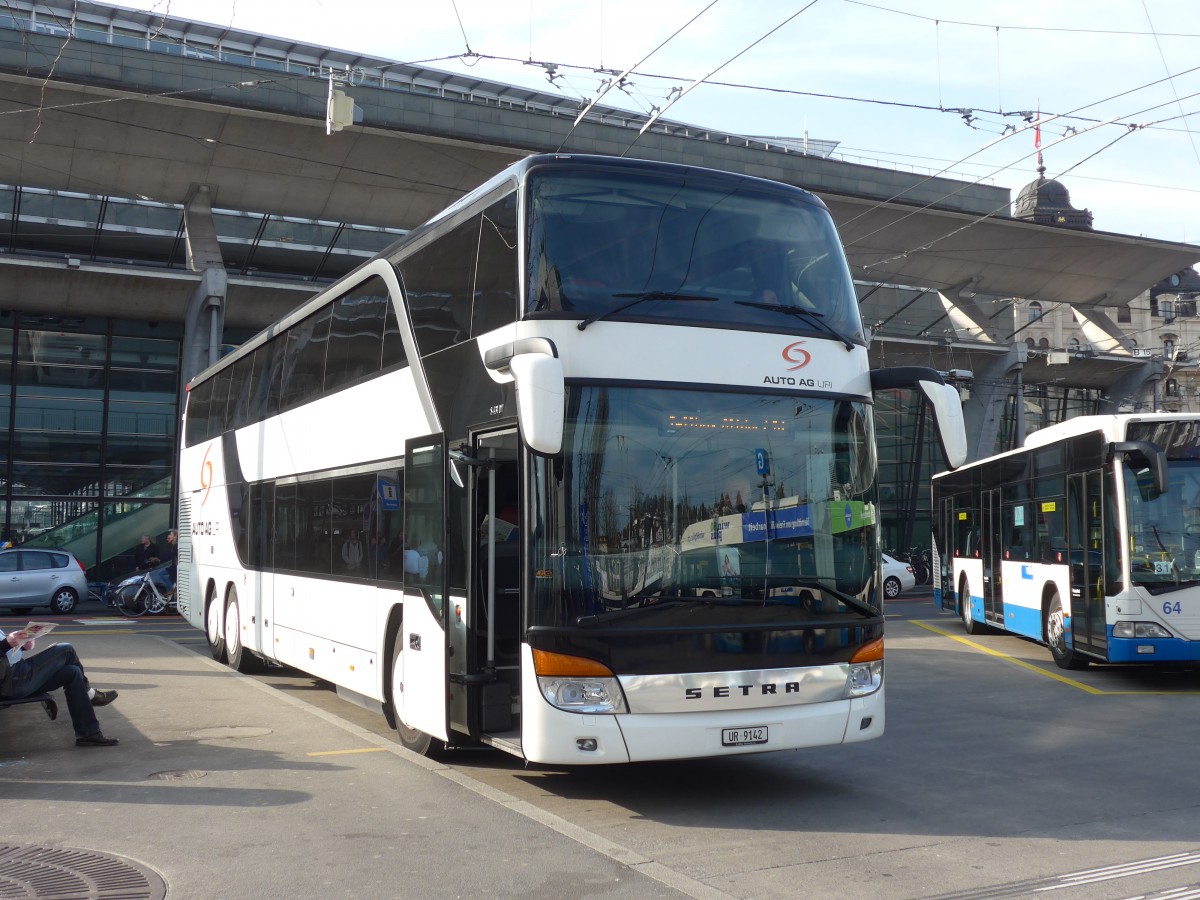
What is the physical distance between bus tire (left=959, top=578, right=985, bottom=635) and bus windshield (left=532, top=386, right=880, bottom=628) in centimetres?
1443

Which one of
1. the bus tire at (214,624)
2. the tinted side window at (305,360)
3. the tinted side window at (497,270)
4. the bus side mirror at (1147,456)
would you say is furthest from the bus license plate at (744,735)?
the bus tire at (214,624)

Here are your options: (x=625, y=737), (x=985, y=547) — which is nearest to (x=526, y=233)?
(x=625, y=737)

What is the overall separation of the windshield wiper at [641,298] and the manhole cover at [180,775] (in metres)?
4.19

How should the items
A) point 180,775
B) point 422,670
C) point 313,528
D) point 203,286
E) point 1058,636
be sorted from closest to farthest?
point 180,775, point 422,670, point 313,528, point 1058,636, point 203,286

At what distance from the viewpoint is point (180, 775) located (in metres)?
8.56

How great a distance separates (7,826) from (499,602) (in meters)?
3.24

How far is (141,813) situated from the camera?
7414 millimetres

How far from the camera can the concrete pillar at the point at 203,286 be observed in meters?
→ 30.0

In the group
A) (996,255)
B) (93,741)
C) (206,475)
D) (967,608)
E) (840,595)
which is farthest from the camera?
(996,255)

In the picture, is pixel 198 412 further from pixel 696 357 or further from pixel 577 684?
pixel 577 684

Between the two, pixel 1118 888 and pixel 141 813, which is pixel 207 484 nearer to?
pixel 141 813

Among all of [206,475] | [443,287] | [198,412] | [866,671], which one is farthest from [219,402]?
[866,671]

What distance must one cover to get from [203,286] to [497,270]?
2401 centimetres

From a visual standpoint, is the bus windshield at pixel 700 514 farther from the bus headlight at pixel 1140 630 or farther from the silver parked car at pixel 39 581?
the silver parked car at pixel 39 581
